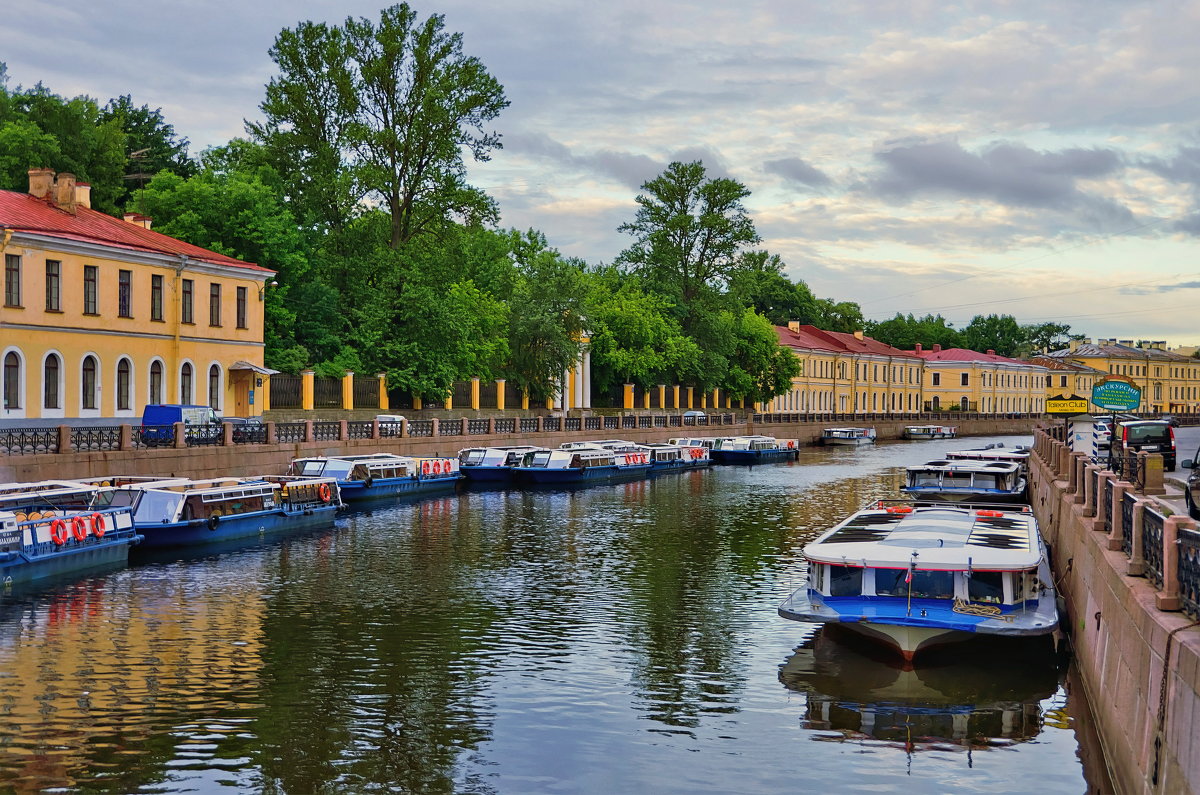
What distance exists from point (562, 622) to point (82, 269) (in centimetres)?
2788

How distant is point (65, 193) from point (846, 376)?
317ft

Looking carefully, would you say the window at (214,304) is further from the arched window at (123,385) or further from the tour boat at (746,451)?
the tour boat at (746,451)

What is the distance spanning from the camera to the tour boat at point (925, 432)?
116562 mm

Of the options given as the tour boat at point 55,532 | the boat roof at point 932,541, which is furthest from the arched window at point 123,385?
the boat roof at point 932,541

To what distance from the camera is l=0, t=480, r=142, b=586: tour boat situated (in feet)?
→ 82.6

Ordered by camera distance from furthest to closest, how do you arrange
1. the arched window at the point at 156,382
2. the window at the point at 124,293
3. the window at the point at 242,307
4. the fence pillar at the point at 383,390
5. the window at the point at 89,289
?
the fence pillar at the point at 383,390 → the window at the point at 242,307 → the arched window at the point at 156,382 → the window at the point at 124,293 → the window at the point at 89,289

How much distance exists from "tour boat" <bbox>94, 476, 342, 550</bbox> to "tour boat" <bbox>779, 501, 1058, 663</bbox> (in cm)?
1742

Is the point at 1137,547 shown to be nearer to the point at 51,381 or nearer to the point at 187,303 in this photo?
the point at 51,381

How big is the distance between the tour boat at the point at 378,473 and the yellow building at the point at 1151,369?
137 m

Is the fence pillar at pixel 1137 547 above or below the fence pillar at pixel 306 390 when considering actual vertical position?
below

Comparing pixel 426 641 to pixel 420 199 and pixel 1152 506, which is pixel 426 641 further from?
pixel 420 199

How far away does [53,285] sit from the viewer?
4181 cm

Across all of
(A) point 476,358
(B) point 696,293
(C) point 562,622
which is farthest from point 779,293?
(C) point 562,622

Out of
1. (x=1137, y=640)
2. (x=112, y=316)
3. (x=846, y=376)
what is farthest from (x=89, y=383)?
(x=846, y=376)
